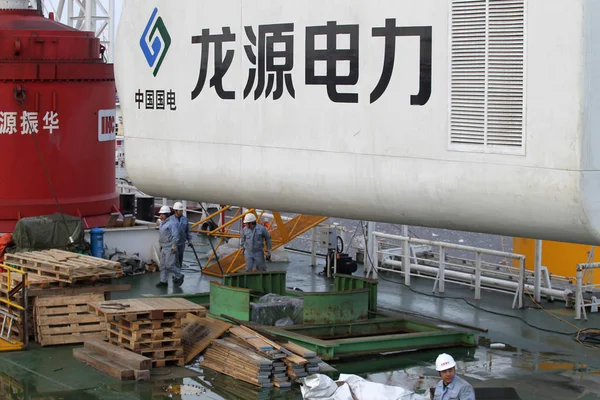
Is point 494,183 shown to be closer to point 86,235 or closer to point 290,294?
point 290,294

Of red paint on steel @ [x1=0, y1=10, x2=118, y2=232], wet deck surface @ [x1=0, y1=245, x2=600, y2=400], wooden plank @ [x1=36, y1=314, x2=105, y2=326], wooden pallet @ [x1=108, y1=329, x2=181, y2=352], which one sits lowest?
wet deck surface @ [x1=0, y1=245, x2=600, y2=400]

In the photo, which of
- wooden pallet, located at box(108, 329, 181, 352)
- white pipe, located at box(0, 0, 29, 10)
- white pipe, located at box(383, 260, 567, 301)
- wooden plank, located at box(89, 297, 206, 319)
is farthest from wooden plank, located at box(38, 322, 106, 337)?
white pipe, located at box(0, 0, 29, 10)

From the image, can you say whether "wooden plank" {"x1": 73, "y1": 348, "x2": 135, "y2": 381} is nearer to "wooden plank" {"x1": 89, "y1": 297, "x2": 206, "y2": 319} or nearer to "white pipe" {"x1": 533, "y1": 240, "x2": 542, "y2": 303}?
"wooden plank" {"x1": 89, "y1": 297, "x2": 206, "y2": 319}

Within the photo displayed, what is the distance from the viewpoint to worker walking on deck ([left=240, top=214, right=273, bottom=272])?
18.4m

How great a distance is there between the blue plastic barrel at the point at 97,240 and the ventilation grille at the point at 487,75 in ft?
48.1

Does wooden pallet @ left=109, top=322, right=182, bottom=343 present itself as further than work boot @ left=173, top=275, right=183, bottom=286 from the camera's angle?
No

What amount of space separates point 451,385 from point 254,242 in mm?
10059

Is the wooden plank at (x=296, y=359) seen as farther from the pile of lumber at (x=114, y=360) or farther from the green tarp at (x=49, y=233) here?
the green tarp at (x=49, y=233)

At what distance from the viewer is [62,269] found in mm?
14781

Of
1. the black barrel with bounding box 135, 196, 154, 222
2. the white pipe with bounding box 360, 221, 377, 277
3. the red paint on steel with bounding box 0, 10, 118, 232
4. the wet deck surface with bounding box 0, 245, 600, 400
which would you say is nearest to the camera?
the wet deck surface with bounding box 0, 245, 600, 400

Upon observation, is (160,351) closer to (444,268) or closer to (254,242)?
→ (254,242)

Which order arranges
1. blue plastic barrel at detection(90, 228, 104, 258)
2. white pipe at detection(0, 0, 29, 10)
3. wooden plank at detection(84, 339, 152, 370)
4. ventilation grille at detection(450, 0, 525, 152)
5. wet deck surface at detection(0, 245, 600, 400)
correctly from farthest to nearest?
white pipe at detection(0, 0, 29, 10), blue plastic barrel at detection(90, 228, 104, 258), wooden plank at detection(84, 339, 152, 370), wet deck surface at detection(0, 245, 600, 400), ventilation grille at detection(450, 0, 525, 152)

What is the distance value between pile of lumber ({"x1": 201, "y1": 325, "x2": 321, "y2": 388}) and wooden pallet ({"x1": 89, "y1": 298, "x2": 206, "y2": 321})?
686 millimetres

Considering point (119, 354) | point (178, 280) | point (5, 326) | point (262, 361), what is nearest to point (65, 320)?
point (5, 326)
